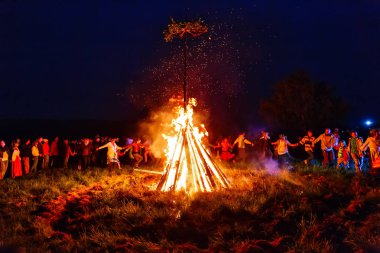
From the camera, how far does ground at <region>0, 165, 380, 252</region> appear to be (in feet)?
22.1

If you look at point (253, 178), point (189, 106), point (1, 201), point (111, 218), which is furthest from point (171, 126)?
point (1, 201)

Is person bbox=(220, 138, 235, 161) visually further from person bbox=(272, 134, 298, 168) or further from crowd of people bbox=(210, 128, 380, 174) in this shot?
person bbox=(272, 134, 298, 168)

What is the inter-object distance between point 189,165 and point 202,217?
3.09 meters

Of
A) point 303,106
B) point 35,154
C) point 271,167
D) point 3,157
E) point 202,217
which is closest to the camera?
point 202,217

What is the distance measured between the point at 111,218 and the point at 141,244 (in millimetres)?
1858

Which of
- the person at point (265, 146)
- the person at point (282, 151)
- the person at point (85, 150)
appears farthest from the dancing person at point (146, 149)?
the person at point (282, 151)

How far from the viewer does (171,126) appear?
11945 mm

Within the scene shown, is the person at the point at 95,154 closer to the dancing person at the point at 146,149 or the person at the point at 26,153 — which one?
the dancing person at the point at 146,149

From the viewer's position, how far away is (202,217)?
802 cm

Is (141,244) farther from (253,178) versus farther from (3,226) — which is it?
(253,178)

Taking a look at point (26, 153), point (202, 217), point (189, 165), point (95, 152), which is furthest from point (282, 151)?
point (26, 153)

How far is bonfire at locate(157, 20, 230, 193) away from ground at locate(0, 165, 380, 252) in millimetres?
568

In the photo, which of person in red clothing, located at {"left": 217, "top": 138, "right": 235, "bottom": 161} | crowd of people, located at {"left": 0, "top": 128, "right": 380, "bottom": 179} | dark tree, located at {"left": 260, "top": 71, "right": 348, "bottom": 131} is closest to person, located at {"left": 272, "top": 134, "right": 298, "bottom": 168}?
crowd of people, located at {"left": 0, "top": 128, "right": 380, "bottom": 179}

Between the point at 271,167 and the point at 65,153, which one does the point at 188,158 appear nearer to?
the point at 271,167
